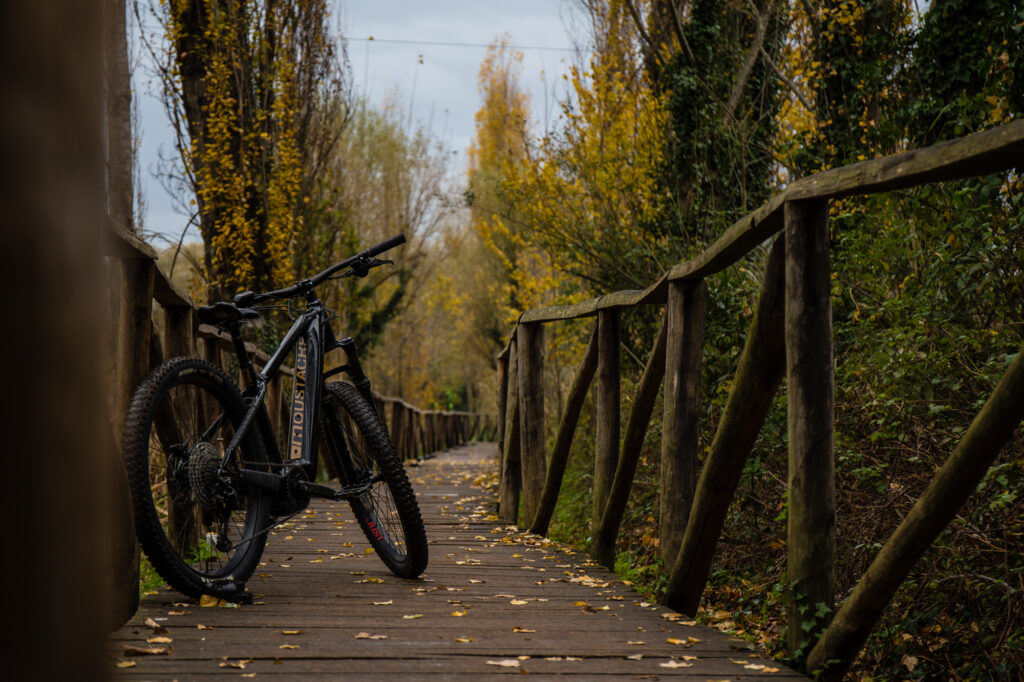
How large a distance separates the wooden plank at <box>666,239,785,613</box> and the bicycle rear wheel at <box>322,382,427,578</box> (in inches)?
46.5

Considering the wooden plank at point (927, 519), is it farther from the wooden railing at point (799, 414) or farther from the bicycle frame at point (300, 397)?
the bicycle frame at point (300, 397)

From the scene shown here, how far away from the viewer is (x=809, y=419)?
2459 millimetres

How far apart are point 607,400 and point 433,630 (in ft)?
6.61

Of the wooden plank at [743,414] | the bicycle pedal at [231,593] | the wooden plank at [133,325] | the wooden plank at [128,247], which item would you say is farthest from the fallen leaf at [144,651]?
the wooden plank at [743,414]

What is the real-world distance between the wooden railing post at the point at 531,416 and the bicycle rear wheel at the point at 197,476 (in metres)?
2.47

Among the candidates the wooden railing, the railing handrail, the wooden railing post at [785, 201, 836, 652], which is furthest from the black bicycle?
the wooden railing post at [785, 201, 836, 652]

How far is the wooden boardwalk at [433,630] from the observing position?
2412mm

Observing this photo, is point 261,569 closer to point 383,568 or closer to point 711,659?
point 383,568

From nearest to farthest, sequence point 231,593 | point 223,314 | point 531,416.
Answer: point 231,593 < point 223,314 < point 531,416

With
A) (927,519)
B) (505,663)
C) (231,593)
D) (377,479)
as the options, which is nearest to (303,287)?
(377,479)

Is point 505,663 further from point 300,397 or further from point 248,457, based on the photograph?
point 300,397

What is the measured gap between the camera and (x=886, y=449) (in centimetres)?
417

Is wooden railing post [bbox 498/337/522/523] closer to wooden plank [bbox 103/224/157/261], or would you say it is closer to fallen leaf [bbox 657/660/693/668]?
wooden plank [bbox 103/224/157/261]

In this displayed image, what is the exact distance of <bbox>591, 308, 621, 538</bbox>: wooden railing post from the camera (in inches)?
183
